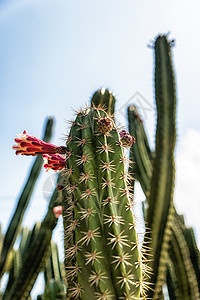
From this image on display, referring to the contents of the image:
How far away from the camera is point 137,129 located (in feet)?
12.5

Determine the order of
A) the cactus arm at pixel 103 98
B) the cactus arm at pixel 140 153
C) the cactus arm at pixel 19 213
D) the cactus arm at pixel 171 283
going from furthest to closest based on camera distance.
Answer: the cactus arm at pixel 19 213 → the cactus arm at pixel 140 153 → the cactus arm at pixel 171 283 → the cactus arm at pixel 103 98

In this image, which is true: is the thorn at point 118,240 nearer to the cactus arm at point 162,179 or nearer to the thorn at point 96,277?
the thorn at point 96,277

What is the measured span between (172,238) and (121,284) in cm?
131

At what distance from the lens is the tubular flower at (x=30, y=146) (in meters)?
2.08

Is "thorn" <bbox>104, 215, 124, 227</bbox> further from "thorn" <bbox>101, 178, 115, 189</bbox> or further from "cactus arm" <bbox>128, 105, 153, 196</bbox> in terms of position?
"cactus arm" <bbox>128, 105, 153, 196</bbox>

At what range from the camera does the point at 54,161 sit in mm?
2105

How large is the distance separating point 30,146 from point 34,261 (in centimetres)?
175

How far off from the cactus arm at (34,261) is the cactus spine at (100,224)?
1.47m

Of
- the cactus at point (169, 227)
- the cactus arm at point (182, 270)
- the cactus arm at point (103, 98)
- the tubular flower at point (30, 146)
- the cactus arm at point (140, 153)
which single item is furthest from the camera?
Answer: the cactus arm at point (140, 153)

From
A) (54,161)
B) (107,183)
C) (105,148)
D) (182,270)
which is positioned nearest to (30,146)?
(54,161)

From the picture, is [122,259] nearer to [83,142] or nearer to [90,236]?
[90,236]

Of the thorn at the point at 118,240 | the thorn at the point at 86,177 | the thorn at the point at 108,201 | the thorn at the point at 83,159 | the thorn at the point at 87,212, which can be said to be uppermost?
the thorn at the point at 83,159

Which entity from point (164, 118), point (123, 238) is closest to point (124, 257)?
point (123, 238)

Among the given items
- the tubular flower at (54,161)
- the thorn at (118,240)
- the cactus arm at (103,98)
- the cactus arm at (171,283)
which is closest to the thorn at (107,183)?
the thorn at (118,240)
